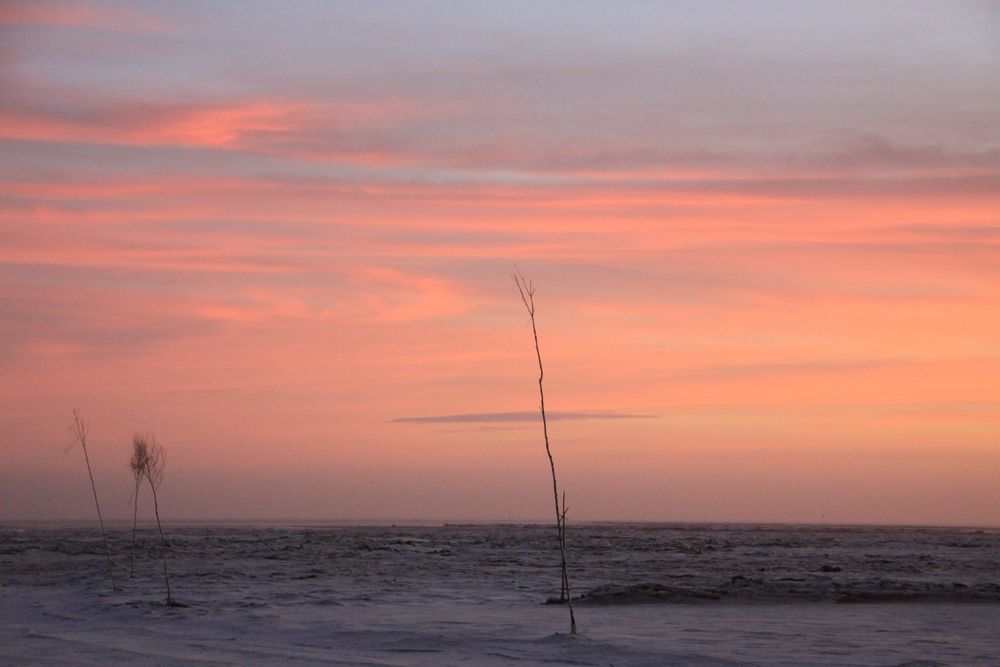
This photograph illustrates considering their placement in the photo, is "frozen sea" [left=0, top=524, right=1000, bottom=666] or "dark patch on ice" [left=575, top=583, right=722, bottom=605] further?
"dark patch on ice" [left=575, top=583, right=722, bottom=605]

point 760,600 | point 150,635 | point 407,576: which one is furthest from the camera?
point 407,576

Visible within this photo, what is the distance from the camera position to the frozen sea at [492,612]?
547 inches

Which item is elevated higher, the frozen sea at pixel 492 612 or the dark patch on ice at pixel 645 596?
the dark patch on ice at pixel 645 596

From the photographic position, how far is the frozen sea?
547 inches

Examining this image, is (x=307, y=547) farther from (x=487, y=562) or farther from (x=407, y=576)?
(x=407, y=576)

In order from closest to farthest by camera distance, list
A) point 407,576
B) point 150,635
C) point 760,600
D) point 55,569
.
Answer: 1. point 150,635
2. point 760,600
3. point 407,576
4. point 55,569

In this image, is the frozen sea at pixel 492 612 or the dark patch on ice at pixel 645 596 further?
the dark patch on ice at pixel 645 596

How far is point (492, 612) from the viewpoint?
18953 millimetres

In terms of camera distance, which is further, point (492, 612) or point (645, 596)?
point (645, 596)

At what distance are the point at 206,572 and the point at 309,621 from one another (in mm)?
11826

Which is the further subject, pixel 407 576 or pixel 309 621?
pixel 407 576

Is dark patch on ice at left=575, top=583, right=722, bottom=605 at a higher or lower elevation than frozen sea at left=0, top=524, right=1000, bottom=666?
higher

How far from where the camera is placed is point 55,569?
30.5 meters

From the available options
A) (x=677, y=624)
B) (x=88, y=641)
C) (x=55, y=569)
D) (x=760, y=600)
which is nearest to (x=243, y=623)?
(x=88, y=641)
